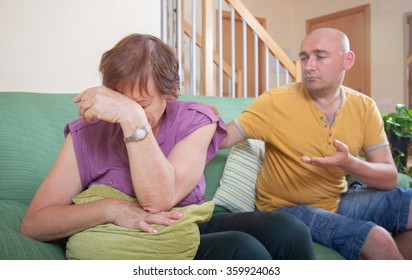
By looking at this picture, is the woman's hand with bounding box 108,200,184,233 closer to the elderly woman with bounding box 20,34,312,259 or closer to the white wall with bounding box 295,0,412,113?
the elderly woman with bounding box 20,34,312,259

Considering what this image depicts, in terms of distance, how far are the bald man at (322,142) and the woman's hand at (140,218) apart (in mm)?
428

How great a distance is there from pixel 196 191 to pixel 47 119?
42 centimetres

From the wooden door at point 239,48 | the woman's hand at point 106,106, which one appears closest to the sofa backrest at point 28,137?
the woman's hand at point 106,106

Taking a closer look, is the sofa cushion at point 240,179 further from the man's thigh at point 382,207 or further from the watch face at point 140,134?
the watch face at point 140,134

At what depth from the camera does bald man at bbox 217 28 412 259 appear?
1.09m

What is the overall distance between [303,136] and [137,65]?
549 mm

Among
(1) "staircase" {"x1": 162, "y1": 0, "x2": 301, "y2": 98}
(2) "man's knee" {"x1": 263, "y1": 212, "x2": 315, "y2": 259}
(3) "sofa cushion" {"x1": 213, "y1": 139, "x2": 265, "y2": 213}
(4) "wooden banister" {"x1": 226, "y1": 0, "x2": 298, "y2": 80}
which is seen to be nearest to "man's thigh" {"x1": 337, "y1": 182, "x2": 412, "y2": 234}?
(3) "sofa cushion" {"x1": 213, "y1": 139, "x2": 265, "y2": 213}

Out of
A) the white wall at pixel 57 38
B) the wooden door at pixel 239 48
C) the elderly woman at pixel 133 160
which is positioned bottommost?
the elderly woman at pixel 133 160

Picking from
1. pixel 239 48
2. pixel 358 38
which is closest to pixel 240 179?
pixel 239 48

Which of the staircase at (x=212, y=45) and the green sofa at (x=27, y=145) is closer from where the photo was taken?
the green sofa at (x=27, y=145)

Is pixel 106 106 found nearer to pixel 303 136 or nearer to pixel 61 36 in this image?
pixel 303 136

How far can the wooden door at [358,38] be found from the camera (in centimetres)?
420

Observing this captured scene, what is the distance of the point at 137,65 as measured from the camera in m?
0.71
